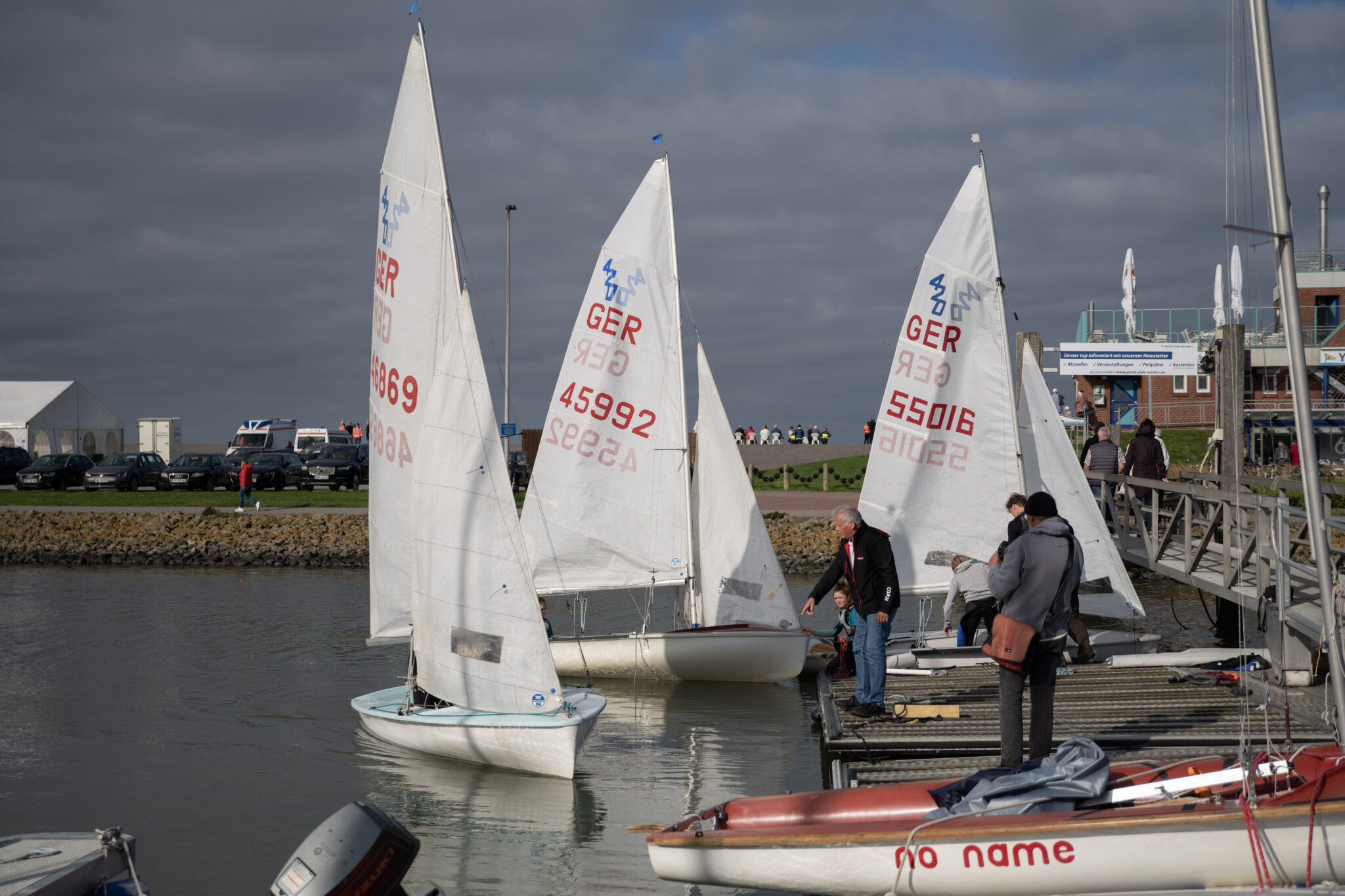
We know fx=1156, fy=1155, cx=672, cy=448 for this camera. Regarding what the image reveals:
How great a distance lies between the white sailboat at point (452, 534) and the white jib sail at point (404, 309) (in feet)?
0.06

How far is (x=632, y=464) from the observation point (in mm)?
15391

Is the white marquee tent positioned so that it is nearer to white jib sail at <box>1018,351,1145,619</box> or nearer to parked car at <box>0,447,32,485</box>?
parked car at <box>0,447,32,485</box>

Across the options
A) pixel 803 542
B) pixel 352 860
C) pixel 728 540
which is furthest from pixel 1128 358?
pixel 352 860

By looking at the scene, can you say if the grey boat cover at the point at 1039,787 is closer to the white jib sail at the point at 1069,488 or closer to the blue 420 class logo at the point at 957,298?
the white jib sail at the point at 1069,488

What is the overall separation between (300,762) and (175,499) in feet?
94.2

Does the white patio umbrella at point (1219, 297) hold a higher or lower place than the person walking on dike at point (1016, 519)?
higher

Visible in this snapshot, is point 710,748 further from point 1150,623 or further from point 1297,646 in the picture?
point 1150,623

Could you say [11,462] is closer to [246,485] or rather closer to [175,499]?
[175,499]

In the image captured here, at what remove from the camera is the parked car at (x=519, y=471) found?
40.3 metres

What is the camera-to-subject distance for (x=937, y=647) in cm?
1379

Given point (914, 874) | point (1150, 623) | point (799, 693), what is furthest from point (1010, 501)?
point (1150, 623)

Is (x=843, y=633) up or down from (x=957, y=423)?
down

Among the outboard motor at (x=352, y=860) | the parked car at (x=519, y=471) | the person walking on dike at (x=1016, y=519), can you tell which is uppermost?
the parked car at (x=519, y=471)

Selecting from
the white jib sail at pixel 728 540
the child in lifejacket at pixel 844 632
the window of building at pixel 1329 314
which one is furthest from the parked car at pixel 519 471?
the window of building at pixel 1329 314
